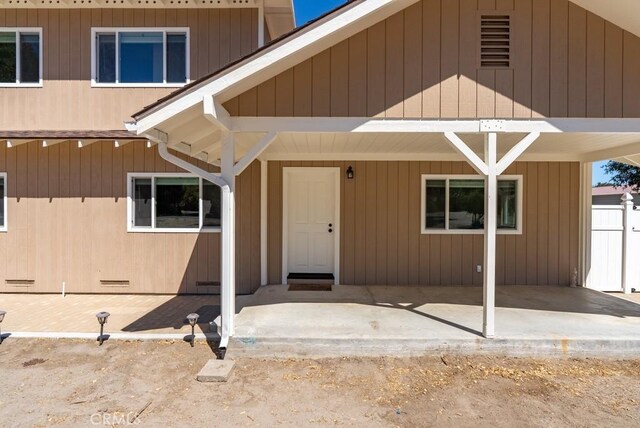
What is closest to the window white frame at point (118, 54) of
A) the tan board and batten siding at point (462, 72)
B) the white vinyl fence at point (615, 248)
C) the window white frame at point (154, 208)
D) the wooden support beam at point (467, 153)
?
the window white frame at point (154, 208)

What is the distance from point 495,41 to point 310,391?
14.5ft

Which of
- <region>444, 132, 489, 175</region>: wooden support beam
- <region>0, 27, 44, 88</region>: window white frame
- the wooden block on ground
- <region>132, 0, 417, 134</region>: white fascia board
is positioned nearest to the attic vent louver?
<region>444, 132, 489, 175</region>: wooden support beam

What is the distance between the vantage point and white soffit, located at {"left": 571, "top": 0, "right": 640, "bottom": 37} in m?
4.00

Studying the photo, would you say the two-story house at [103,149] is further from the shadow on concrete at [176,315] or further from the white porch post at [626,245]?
the white porch post at [626,245]

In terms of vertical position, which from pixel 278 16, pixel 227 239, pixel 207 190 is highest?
pixel 278 16

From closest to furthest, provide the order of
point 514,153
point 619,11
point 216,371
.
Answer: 1. point 216,371
2. point 619,11
3. point 514,153

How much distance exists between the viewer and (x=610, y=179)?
17000 mm

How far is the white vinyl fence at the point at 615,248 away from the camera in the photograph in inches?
277

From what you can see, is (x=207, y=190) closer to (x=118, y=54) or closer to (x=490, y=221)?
(x=118, y=54)

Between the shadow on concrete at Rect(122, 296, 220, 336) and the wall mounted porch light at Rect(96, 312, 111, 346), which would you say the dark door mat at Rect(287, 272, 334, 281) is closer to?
the shadow on concrete at Rect(122, 296, 220, 336)

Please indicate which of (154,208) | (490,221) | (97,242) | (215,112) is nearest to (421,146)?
(490,221)

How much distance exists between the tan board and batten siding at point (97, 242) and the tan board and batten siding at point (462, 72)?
9.38ft

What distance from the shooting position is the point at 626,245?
702 centimetres

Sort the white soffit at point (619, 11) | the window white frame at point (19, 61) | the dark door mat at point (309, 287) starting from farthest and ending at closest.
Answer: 1. the window white frame at point (19, 61)
2. the dark door mat at point (309, 287)
3. the white soffit at point (619, 11)
